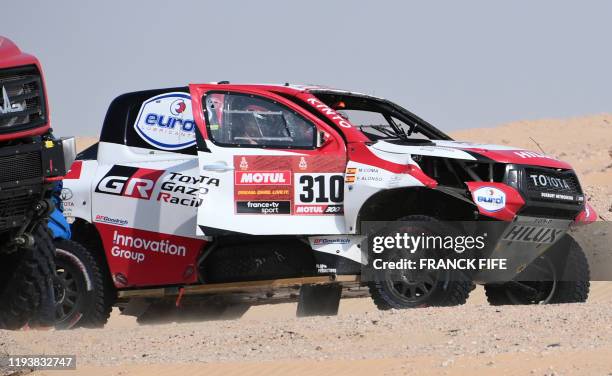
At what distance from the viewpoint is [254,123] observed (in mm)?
11711

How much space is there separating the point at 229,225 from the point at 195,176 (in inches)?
20.1

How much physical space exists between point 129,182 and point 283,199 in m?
1.38

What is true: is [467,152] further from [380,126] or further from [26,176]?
[26,176]

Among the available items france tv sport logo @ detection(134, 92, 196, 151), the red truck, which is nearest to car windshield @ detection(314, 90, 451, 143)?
france tv sport logo @ detection(134, 92, 196, 151)

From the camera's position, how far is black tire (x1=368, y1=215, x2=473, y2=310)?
11320 mm

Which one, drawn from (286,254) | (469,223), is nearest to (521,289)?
(469,223)

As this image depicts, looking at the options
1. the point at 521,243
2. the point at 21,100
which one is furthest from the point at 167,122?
the point at 521,243

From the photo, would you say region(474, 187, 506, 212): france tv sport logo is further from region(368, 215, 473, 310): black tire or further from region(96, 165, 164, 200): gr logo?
region(96, 165, 164, 200): gr logo

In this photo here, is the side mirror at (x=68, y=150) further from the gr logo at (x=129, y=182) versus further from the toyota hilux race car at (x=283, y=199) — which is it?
the gr logo at (x=129, y=182)

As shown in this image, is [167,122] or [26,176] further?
[167,122]

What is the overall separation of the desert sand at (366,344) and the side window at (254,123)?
1.48 meters

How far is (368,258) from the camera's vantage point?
11.4 meters

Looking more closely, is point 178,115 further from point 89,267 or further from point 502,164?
point 502,164

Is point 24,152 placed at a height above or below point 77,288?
above
